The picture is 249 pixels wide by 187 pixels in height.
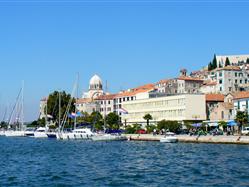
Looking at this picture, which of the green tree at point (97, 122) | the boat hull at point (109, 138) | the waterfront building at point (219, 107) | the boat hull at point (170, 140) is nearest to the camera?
the boat hull at point (170, 140)

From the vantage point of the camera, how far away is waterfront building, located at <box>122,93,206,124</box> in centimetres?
11112

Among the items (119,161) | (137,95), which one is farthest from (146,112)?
(119,161)

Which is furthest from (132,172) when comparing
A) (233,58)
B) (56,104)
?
(233,58)

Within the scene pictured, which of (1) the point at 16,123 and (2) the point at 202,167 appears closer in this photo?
(2) the point at 202,167

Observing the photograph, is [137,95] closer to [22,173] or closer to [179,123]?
[179,123]

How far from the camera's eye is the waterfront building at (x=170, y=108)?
365 ft

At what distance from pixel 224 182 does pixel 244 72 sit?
110 m

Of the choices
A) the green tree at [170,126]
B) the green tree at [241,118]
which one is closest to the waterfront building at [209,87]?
the green tree at [170,126]

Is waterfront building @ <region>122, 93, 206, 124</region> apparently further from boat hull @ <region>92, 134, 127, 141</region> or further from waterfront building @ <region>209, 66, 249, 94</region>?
boat hull @ <region>92, 134, 127, 141</region>

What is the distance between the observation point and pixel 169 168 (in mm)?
40750

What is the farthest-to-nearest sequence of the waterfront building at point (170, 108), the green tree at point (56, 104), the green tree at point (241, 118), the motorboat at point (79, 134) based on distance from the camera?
the green tree at point (56, 104)
the waterfront building at point (170, 108)
the motorboat at point (79, 134)
the green tree at point (241, 118)

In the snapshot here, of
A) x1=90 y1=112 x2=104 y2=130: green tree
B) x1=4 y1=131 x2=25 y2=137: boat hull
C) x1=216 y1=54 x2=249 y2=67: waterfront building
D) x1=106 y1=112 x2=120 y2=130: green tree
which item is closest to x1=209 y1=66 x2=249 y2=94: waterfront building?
x1=106 y1=112 x2=120 y2=130: green tree

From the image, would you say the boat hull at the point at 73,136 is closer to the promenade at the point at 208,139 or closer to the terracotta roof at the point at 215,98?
the promenade at the point at 208,139

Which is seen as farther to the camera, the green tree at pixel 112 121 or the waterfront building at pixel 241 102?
the green tree at pixel 112 121
